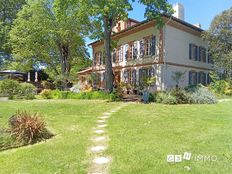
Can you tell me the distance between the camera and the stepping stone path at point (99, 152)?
5488 mm

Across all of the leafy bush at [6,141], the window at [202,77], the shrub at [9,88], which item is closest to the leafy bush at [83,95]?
the shrub at [9,88]

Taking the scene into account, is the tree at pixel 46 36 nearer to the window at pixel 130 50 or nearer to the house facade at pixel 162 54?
the house facade at pixel 162 54

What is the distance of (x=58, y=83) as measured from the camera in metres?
31.8

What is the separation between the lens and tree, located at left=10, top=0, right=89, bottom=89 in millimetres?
31531

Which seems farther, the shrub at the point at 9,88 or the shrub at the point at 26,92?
the shrub at the point at 9,88

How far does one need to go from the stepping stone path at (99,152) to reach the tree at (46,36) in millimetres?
21090

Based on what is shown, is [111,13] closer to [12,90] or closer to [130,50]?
[130,50]

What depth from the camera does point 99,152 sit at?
6504 mm

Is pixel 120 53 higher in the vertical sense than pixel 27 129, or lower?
higher

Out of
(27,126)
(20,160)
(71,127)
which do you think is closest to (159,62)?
(71,127)

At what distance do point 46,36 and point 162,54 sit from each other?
48.5ft

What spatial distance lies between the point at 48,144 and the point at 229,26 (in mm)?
21822

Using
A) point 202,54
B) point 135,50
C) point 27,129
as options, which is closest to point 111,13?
point 135,50

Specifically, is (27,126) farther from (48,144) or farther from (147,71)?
(147,71)
